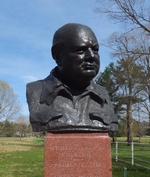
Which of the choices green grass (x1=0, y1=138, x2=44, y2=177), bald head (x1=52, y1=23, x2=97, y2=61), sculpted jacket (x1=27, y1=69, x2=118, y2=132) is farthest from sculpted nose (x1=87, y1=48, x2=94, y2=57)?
green grass (x1=0, y1=138, x2=44, y2=177)

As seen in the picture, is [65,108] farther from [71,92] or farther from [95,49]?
[95,49]

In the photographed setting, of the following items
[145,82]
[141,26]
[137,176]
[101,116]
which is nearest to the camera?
[101,116]

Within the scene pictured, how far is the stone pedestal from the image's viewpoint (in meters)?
3.78

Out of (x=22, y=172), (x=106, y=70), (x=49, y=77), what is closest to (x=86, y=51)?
(x=49, y=77)

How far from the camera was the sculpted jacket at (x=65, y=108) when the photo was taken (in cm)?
400

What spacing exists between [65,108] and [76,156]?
73 centimetres

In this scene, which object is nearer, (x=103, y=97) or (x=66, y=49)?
(x=66, y=49)

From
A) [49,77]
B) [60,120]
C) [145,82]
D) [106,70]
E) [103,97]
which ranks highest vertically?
[106,70]

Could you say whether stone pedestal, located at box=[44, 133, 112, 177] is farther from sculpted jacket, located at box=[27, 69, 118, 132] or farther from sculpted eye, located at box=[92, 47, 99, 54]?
sculpted eye, located at box=[92, 47, 99, 54]

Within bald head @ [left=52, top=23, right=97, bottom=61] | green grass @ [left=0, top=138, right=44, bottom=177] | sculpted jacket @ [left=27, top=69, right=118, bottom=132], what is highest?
bald head @ [left=52, top=23, right=97, bottom=61]

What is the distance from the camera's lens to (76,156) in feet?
12.6

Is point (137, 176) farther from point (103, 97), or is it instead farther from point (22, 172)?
point (103, 97)

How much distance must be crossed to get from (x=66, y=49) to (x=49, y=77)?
620 mm

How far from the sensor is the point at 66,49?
4176 millimetres
